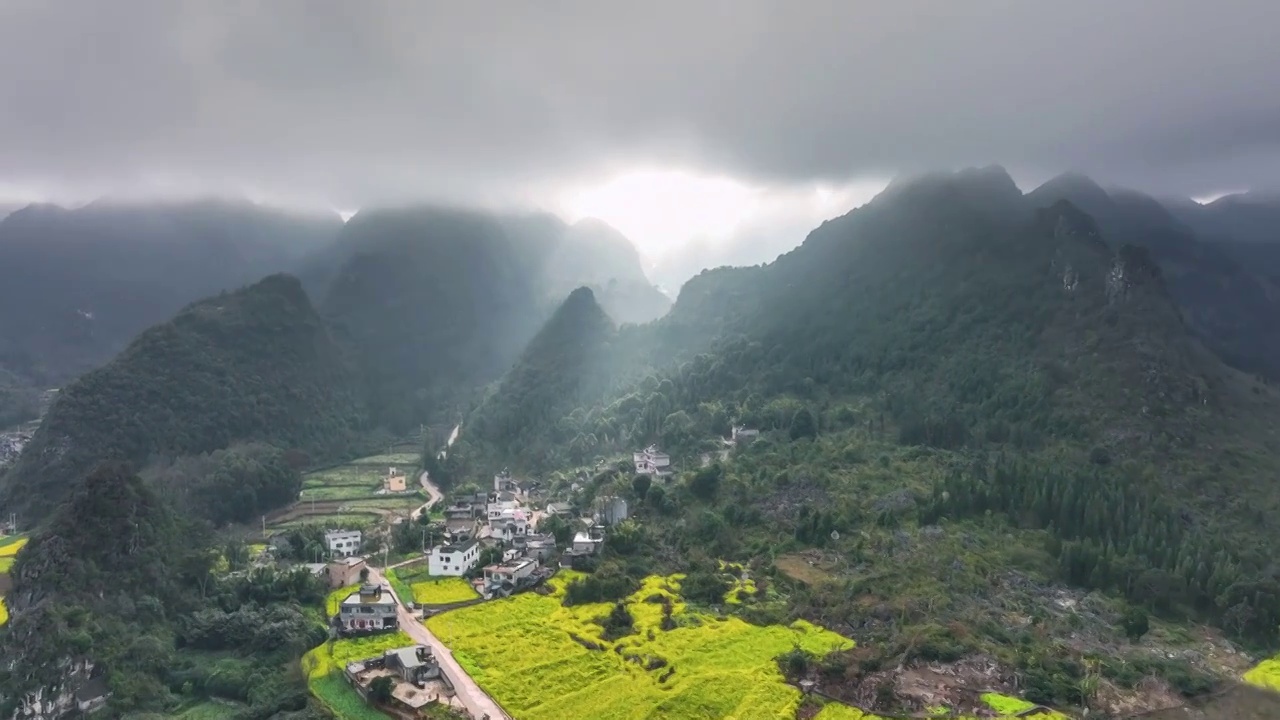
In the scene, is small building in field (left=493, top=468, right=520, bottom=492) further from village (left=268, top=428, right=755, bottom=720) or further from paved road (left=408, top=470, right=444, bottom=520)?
paved road (left=408, top=470, right=444, bottom=520)

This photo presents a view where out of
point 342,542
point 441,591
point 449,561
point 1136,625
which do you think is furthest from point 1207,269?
point 342,542

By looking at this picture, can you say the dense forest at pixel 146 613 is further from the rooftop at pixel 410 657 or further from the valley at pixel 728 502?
the rooftop at pixel 410 657

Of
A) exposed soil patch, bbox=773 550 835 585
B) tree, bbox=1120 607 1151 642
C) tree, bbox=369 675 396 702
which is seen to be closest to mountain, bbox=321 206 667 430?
exposed soil patch, bbox=773 550 835 585

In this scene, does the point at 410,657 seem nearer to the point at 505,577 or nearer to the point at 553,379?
the point at 505,577

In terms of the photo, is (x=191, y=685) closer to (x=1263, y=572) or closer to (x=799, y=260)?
(x=1263, y=572)

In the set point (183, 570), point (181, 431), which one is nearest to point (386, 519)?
point (183, 570)

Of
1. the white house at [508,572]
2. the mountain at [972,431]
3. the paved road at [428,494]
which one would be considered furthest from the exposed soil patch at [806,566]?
the paved road at [428,494]
